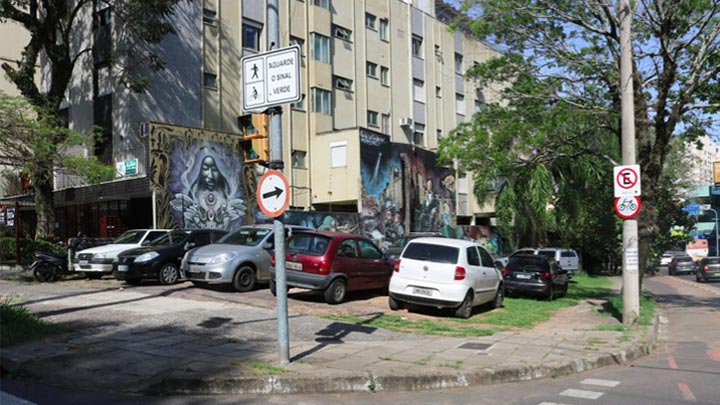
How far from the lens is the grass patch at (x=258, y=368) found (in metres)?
6.85

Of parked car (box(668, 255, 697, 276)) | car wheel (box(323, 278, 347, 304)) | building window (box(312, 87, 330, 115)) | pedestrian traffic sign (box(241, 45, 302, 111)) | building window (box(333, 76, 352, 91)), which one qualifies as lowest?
parked car (box(668, 255, 697, 276))

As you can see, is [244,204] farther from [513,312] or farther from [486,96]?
[486,96]

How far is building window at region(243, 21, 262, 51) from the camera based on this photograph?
2830 cm

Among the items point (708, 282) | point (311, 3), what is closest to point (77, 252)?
point (311, 3)

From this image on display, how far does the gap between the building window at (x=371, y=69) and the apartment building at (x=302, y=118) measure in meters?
0.13

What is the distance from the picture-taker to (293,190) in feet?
97.9

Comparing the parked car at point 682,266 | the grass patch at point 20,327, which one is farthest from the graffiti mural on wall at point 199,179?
the parked car at point 682,266

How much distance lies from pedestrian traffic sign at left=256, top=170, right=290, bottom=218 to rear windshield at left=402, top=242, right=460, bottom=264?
5870 millimetres

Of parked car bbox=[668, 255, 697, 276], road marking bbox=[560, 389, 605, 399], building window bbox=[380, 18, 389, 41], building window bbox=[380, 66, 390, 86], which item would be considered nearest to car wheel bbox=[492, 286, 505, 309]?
road marking bbox=[560, 389, 605, 399]

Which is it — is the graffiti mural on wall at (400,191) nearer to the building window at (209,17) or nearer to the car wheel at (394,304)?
the building window at (209,17)

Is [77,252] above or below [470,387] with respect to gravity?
above

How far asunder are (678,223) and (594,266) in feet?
23.3

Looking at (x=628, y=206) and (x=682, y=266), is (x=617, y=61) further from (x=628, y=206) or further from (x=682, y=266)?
(x=682, y=266)

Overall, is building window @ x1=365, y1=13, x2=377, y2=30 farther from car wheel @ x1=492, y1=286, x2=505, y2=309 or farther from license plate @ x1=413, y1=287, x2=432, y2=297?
license plate @ x1=413, y1=287, x2=432, y2=297
